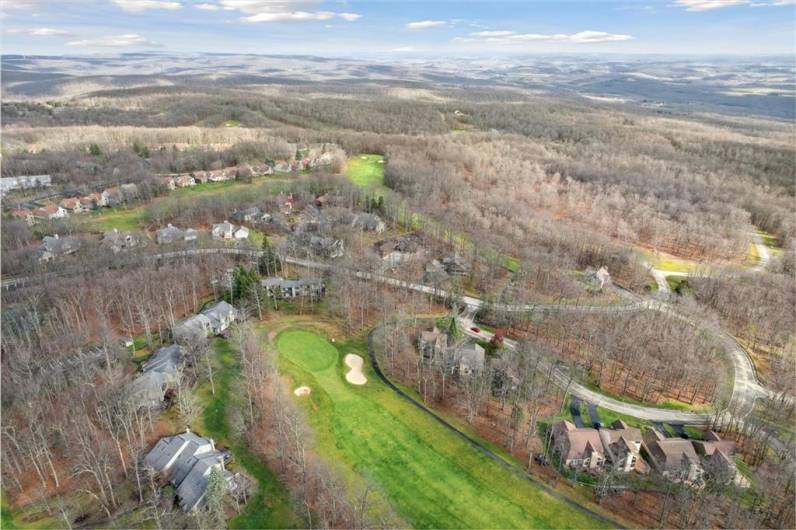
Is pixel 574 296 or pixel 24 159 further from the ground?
pixel 24 159

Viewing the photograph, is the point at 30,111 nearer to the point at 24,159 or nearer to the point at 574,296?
the point at 24,159

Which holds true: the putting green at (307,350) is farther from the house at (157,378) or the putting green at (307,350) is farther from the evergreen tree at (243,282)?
the house at (157,378)

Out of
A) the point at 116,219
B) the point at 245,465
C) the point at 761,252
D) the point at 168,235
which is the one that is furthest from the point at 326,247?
the point at 761,252

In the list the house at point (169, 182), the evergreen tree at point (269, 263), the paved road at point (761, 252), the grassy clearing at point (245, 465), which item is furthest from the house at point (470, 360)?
the house at point (169, 182)

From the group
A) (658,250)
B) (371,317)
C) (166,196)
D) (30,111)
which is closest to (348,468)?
(371,317)

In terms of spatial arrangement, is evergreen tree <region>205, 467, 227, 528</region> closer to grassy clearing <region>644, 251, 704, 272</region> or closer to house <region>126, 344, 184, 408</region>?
house <region>126, 344, 184, 408</region>
